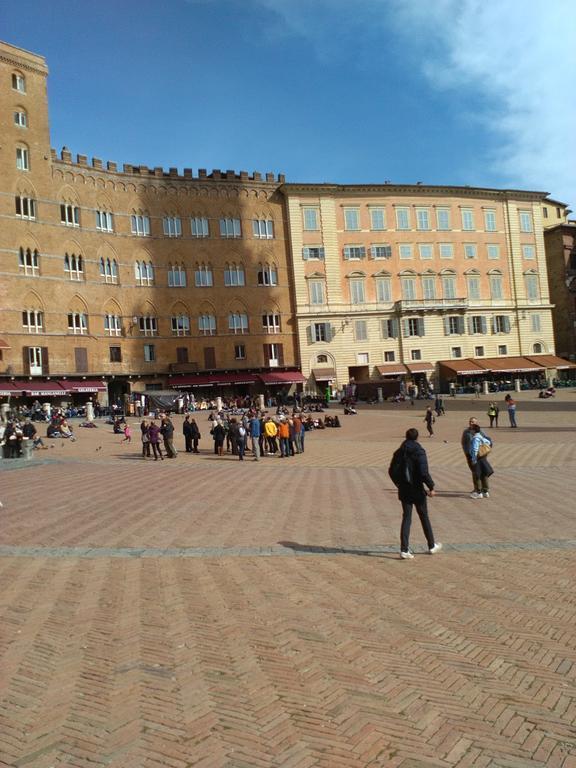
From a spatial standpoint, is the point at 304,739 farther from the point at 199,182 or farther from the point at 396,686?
the point at 199,182

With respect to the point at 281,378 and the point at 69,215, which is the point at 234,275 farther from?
the point at 69,215

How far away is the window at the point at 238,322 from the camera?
57.0 m

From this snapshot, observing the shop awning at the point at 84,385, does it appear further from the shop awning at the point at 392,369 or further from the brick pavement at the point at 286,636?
the brick pavement at the point at 286,636

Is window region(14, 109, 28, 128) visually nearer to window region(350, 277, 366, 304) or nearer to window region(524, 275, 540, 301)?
window region(350, 277, 366, 304)

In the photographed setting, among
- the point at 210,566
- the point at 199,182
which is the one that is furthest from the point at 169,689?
A: the point at 199,182

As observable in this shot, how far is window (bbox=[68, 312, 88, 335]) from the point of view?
50.3 meters

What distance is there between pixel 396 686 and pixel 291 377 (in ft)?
168

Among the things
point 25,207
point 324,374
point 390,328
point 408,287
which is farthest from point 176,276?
point 408,287

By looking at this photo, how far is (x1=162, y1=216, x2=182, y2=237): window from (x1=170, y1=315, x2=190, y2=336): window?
7725mm

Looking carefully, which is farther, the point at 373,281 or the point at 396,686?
the point at 373,281

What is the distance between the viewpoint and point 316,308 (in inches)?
2304

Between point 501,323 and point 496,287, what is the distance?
3924 millimetres

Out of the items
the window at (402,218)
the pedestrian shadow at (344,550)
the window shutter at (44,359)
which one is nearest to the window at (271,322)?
A: the window at (402,218)

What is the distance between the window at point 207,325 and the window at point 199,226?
771 cm
